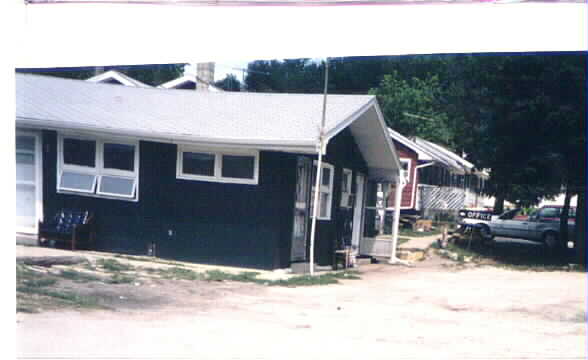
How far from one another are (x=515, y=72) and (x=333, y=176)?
128 centimetres

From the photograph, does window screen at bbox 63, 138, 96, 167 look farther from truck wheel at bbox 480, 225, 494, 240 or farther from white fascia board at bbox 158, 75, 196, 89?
truck wheel at bbox 480, 225, 494, 240

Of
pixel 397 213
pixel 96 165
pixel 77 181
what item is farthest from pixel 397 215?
pixel 77 181

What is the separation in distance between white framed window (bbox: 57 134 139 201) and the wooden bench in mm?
148

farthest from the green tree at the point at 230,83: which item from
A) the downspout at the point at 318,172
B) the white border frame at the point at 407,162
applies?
the white border frame at the point at 407,162

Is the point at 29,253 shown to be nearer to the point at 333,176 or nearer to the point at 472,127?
the point at 333,176

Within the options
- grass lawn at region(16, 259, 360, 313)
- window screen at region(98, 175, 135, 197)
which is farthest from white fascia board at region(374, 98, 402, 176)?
window screen at region(98, 175, 135, 197)

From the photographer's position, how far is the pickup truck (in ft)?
11.4

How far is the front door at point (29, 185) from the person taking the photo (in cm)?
346

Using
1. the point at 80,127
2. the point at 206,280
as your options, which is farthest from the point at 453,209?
the point at 80,127

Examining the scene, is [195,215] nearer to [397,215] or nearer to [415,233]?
[397,215]

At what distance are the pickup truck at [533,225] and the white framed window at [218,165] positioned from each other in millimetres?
1537

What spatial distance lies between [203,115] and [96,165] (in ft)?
2.45

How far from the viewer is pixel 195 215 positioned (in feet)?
11.6

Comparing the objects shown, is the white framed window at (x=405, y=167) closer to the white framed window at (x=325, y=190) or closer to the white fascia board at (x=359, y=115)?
the white fascia board at (x=359, y=115)
